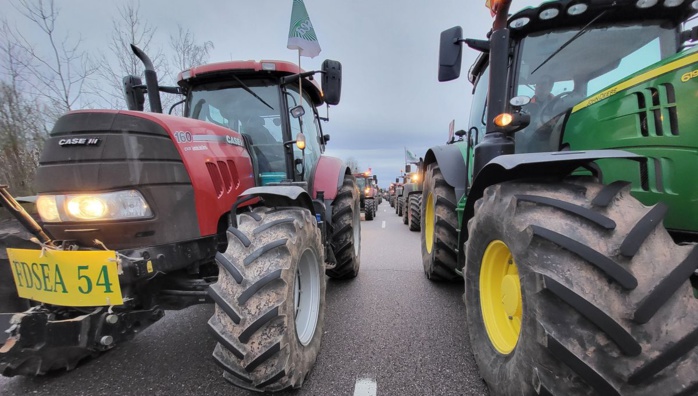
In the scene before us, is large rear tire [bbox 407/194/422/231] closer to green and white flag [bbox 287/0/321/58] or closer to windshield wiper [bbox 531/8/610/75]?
green and white flag [bbox 287/0/321/58]

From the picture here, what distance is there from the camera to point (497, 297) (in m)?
2.09

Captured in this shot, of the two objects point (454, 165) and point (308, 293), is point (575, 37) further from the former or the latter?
point (308, 293)

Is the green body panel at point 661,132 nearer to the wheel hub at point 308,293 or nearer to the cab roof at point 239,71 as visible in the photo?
the wheel hub at point 308,293

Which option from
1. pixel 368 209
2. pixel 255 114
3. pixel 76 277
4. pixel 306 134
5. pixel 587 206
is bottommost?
pixel 368 209

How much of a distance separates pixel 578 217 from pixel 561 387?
25.7 inches

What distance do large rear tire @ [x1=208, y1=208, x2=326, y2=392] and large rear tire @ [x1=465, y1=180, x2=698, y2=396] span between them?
1.14 metres

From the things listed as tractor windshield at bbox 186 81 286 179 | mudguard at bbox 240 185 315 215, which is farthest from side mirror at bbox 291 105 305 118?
mudguard at bbox 240 185 315 215

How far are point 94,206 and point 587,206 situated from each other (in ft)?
8.08

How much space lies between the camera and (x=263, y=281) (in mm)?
1713

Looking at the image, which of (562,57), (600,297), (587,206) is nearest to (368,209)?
(562,57)

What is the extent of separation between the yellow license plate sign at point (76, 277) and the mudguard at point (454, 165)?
9.67ft

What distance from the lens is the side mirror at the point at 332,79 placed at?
3064 millimetres

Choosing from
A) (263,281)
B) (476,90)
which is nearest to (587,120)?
(476,90)

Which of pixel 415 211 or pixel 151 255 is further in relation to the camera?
pixel 415 211
